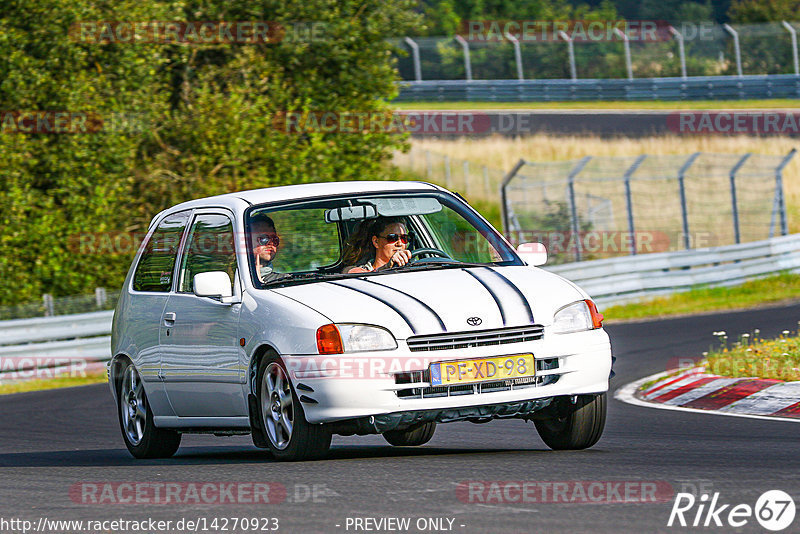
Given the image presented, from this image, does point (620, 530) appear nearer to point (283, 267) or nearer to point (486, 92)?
point (283, 267)

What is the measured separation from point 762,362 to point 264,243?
15.6 ft

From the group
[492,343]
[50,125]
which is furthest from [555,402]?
[50,125]

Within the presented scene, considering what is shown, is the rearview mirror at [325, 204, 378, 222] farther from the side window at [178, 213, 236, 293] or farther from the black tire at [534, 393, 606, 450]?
the black tire at [534, 393, 606, 450]

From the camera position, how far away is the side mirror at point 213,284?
329 inches

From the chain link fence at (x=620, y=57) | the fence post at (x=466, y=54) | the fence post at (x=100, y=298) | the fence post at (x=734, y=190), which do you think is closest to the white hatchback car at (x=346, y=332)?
the fence post at (x=100, y=298)

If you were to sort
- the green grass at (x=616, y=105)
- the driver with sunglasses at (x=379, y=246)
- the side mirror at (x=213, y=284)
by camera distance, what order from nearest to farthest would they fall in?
the side mirror at (x=213, y=284)
the driver with sunglasses at (x=379, y=246)
the green grass at (x=616, y=105)

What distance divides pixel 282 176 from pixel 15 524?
67.3 ft

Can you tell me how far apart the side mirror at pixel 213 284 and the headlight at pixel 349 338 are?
1.04m

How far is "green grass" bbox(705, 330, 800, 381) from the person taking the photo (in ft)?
36.6

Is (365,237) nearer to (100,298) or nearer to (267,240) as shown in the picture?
(267,240)

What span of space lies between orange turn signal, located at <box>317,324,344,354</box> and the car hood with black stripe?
0.06 meters

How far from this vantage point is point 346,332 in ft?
24.7

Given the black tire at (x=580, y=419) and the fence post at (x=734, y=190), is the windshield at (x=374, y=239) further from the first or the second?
the fence post at (x=734, y=190)

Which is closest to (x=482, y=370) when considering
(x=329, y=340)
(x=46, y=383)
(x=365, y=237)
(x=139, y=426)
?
(x=329, y=340)
